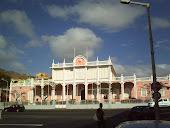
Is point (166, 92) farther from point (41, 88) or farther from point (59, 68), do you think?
point (41, 88)

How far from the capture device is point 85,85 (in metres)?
42.5

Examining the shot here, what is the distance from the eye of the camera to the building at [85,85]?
40406mm

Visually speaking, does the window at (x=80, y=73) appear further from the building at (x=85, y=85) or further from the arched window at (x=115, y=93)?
the arched window at (x=115, y=93)

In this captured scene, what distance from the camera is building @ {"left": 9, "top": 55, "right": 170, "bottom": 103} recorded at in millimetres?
40406

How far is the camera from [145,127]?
2680mm

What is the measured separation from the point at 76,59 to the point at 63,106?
39.3ft

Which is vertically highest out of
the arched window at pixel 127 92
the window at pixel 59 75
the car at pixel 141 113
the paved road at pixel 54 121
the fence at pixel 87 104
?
the window at pixel 59 75

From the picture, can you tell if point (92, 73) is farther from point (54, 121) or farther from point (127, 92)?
point (54, 121)

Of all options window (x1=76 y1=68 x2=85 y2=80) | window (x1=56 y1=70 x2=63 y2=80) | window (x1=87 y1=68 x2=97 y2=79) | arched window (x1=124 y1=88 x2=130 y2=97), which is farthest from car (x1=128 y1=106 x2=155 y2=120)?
window (x1=56 y1=70 x2=63 y2=80)

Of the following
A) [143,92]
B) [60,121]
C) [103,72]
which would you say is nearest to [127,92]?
[143,92]

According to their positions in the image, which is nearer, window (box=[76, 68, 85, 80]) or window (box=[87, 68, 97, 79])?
window (box=[87, 68, 97, 79])

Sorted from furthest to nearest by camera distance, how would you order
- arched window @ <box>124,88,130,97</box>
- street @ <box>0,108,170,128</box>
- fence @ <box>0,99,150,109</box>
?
1. arched window @ <box>124,88,130,97</box>
2. fence @ <box>0,99,150,109</box>
3. street @ <box>0,108,170,128</box>

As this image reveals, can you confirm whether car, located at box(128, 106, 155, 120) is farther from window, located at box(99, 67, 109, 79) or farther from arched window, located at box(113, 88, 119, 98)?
arched window, located at box(113, 88, 119, 98)

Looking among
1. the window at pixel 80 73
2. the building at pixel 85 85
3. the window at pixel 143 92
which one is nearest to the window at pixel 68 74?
the building at pixel 85 85
